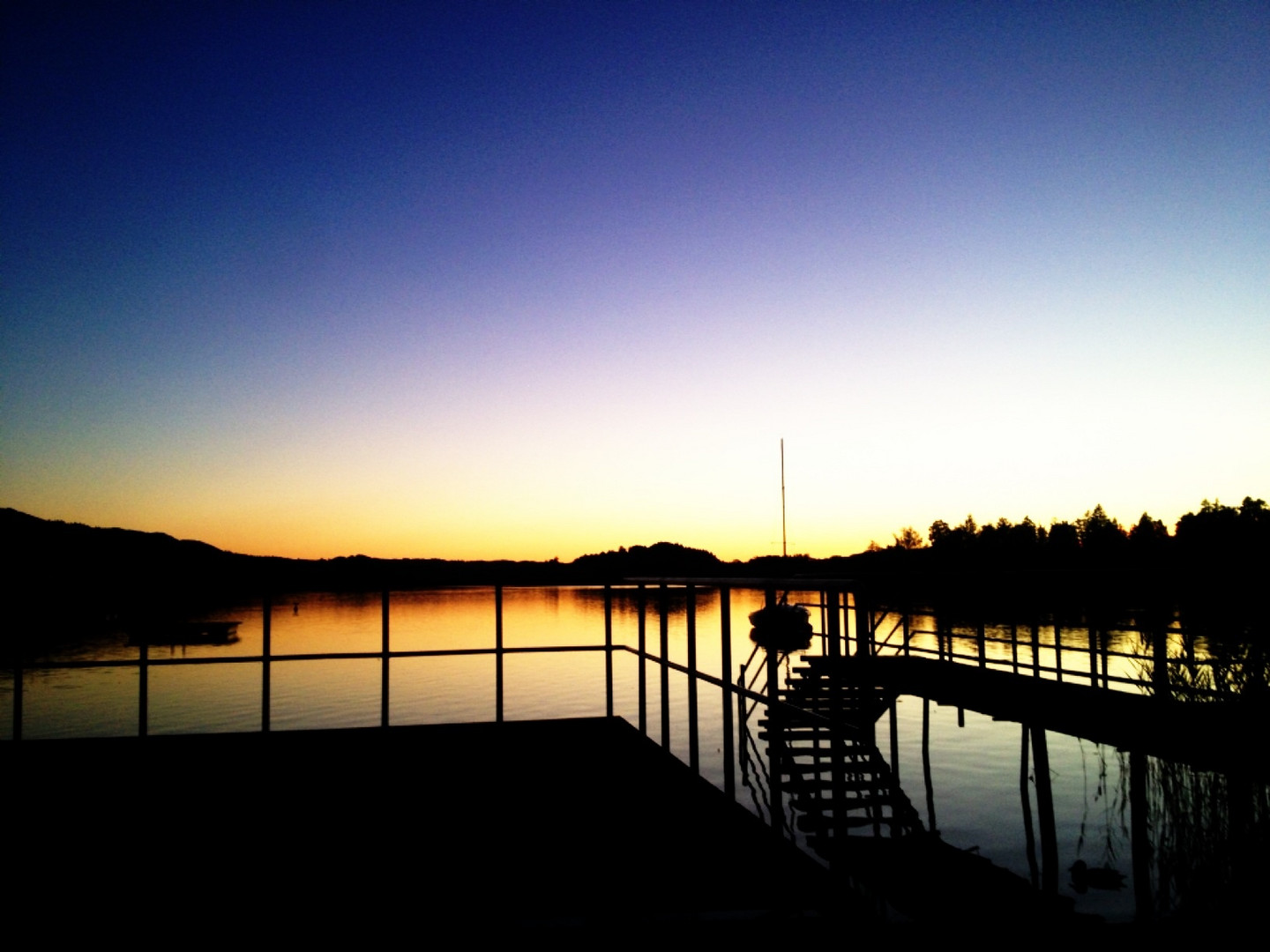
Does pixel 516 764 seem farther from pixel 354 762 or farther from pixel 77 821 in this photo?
pixel 77 821

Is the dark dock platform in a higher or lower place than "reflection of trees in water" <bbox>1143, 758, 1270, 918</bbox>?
higher

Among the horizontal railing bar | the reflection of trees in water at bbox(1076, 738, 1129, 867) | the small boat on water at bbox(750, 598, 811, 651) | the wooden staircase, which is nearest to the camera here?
the wooden staircase

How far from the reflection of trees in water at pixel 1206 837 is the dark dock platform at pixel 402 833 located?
4270 mm

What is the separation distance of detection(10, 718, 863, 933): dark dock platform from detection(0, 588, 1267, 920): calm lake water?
1430mm

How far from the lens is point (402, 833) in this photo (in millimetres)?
5102

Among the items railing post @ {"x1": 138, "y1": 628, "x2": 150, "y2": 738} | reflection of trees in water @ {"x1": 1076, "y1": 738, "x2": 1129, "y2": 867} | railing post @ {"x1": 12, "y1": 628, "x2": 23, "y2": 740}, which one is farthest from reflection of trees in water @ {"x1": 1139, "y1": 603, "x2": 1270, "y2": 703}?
railing post @ {"x1": 12, "y1": 628, "x2": 23, "y2": 740}

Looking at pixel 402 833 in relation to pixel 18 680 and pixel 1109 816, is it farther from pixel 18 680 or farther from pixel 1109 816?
pixel 1109 816

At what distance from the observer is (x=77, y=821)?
17.6 ft

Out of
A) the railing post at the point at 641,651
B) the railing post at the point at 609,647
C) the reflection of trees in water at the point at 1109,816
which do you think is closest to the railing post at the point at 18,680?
the railing post at the point at 609,647

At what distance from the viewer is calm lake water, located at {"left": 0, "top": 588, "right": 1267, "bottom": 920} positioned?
41.5ft

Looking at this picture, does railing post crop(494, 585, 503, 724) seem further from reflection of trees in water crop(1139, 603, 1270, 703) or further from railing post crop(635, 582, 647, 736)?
reflection of trees in water crop(1139, 603, 1270, 703)

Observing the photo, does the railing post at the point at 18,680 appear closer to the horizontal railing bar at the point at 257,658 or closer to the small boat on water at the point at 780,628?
the horizontal railing bar at the point at 257,658

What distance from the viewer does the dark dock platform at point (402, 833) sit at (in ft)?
→ 12.9

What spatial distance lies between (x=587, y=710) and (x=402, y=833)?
1047 inches
